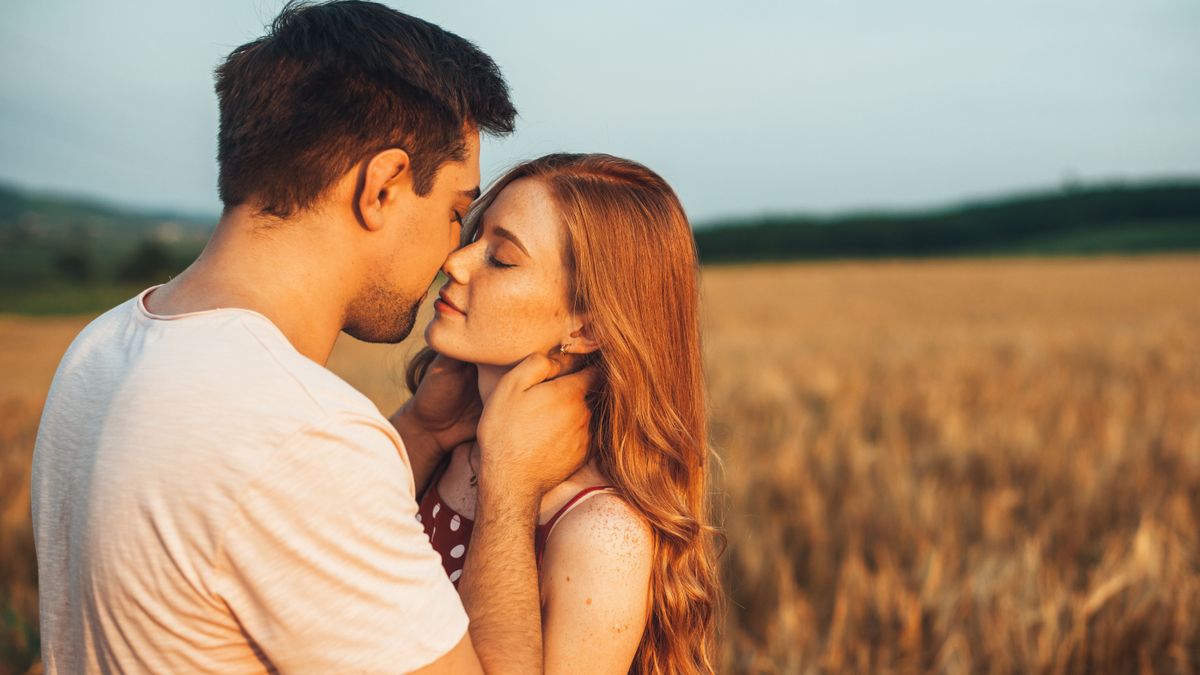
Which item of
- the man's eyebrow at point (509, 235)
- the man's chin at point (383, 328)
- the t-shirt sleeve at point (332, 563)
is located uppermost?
the man's eyebrow at point (509, 235)

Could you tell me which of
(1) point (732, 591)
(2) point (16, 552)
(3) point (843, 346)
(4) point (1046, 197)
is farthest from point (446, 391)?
(4) point (1046, 197)

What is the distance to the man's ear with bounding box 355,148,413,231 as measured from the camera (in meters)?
1.54

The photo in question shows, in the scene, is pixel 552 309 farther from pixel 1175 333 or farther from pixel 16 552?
pixel 1175 333

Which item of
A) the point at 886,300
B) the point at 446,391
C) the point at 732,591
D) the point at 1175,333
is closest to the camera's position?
the point at 446,391

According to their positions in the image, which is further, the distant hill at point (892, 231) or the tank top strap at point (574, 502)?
the distant hill at point (892, 231)

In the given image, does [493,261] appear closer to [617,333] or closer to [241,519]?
[617,333]

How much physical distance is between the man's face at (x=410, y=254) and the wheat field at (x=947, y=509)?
2.78 ft

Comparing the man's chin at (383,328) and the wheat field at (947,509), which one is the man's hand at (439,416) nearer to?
the man's chin at (383,328)

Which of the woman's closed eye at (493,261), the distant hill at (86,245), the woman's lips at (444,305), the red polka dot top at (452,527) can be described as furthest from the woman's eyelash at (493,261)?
the distant hill at (86,245)

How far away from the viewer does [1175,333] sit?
11461 millimetres

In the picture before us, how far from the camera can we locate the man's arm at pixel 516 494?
4.76ft

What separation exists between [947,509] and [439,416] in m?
3.10

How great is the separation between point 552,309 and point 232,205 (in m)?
0.65

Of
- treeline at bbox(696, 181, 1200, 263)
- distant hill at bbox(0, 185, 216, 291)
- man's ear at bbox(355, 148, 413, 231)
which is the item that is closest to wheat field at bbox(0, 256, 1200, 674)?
man's ear at bbox(355, 148, 413, 231)
